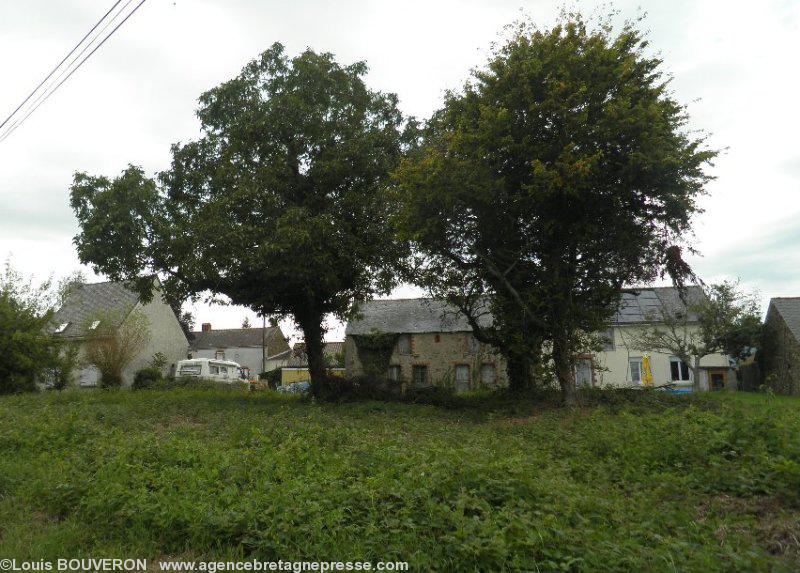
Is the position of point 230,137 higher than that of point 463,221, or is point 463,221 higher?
point 230,137

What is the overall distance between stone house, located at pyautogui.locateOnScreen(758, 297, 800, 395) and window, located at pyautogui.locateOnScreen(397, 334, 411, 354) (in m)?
19.9

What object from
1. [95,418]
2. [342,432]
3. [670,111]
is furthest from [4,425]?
[670,111]

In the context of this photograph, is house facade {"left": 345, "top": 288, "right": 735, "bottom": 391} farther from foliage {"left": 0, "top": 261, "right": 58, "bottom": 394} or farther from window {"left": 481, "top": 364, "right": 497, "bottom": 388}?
foliage {"left": 0, "top": 261, "right": 58, "bottom": 394}

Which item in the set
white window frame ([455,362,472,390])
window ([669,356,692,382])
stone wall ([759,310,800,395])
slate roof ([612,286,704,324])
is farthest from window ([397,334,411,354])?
stone wall ([759,310,800,395])

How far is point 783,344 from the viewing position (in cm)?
3300

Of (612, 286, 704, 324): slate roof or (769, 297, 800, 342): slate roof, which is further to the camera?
(612, 286, 704, 324): slate roof

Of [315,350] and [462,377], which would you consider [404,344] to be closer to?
[462,377]

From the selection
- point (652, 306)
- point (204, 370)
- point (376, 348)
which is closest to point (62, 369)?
point (204, 370)

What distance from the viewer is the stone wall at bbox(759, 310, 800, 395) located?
31459mm

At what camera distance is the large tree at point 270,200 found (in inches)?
729

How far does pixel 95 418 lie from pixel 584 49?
15.3m

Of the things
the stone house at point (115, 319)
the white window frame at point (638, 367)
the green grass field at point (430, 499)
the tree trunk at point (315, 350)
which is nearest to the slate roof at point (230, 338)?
the stone house at point (115, 319)

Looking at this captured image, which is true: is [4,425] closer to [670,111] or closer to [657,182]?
[657,182]

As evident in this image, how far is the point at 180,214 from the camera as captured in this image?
68.2ft
